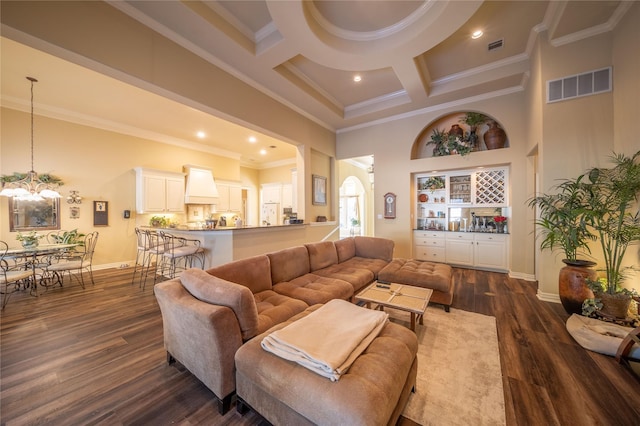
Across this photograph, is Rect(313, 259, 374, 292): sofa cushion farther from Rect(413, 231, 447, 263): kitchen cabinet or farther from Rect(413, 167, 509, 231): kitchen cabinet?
Rect(413, 167, 509, 231): kitchen cabinet

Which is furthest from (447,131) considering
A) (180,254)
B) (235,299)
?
(180,254)

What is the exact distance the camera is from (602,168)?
9.70 ft

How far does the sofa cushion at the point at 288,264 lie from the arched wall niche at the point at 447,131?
154 inches

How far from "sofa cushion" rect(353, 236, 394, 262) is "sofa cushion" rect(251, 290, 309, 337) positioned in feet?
7.39

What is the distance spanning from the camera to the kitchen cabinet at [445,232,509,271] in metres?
4.69

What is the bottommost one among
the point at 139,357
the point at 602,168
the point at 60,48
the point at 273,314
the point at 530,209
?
the point at 139,357

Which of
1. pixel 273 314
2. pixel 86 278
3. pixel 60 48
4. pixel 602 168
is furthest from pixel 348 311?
pixel 86 278

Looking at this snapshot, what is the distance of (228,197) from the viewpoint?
25.6 ft

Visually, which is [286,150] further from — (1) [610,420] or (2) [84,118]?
(1) [610,420]

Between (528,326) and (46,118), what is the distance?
346 inches

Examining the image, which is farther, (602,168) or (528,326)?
(602,168)

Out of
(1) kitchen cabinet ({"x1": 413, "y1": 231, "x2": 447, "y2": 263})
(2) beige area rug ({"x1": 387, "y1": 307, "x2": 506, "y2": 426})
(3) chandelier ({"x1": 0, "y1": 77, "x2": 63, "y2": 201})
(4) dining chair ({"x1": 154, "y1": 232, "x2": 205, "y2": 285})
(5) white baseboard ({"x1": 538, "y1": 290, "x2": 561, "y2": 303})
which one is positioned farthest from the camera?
(1) kitchen cabinet ({"x1": 413, "y1": 231, "x2": 447, "y2": 263})

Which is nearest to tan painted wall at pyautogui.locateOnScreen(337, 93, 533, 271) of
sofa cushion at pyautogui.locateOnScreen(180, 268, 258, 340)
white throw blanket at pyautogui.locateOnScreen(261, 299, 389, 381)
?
white throw blanket at pyautogui.locateOnScreen(261, 299, 389, 381)

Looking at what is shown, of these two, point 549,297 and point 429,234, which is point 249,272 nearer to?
point 549,297
